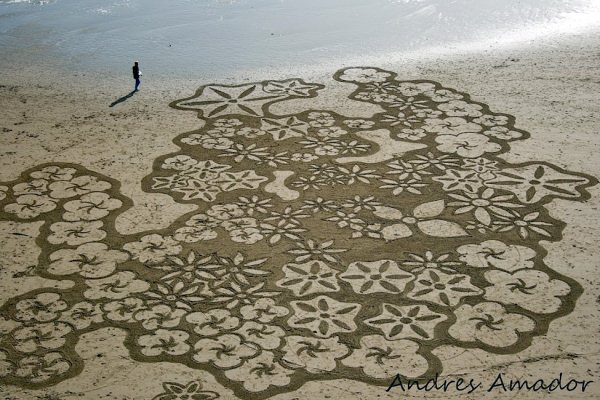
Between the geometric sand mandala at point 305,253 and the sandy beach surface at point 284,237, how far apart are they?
1cm

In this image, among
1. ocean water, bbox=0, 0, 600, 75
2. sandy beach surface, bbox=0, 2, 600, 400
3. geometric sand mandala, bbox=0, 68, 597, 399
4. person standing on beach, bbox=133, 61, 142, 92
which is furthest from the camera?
ocean water, bbox=0, 0, 600, 75

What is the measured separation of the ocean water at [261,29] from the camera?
6.48m

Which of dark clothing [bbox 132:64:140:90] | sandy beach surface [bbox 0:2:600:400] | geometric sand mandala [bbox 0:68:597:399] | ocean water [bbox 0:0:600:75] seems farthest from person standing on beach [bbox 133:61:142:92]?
geometric sand mandala [bbox 0:68:597:399]

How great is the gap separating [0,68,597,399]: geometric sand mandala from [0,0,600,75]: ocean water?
132cm

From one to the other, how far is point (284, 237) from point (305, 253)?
7.0 inches

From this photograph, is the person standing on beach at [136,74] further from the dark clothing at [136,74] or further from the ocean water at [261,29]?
the ocean water at [261,29]

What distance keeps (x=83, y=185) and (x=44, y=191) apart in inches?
7.8

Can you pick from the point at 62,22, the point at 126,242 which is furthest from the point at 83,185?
the point at 62,22

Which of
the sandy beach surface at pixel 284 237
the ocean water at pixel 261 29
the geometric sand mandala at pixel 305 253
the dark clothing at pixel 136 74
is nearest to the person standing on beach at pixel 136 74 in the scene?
the dark clothing at pixel 136 74

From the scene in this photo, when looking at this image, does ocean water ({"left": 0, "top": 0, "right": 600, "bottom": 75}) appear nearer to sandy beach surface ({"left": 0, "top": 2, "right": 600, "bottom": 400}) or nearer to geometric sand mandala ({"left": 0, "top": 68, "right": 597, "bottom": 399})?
sandy beach surface ({"left": 0, "top": 2, "right": 600, "bottom": 400})

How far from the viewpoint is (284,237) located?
3963 millimetres

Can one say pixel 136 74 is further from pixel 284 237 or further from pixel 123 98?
pixel 284 237

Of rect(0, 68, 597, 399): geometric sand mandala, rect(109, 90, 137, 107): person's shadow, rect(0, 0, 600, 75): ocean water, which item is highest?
rect(0, 0, 600, 75): ocean water

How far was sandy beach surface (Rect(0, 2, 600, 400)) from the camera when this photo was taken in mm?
3088
